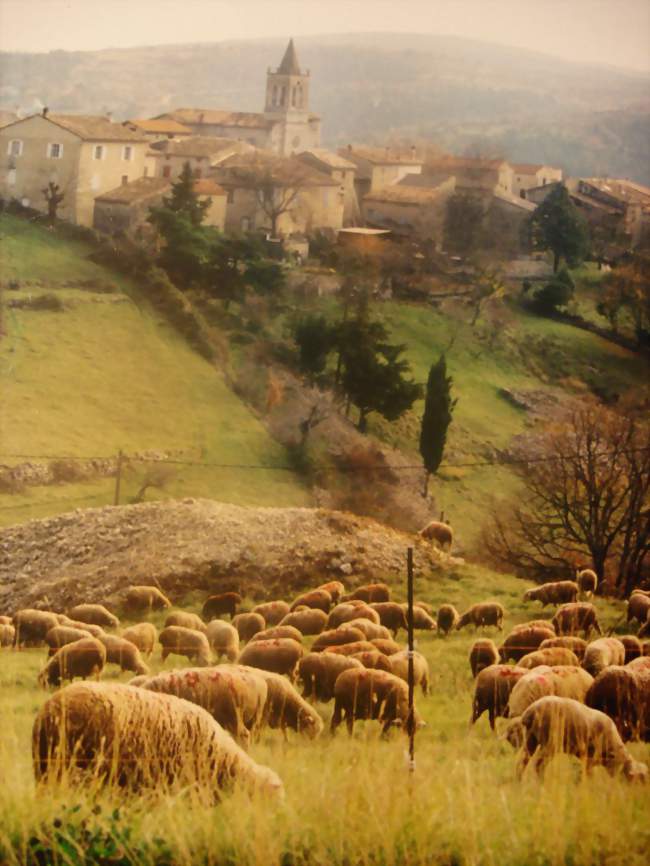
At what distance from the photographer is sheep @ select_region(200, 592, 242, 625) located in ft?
29.2

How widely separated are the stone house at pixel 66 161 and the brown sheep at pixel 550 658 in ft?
20.4

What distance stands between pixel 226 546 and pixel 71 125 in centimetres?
467

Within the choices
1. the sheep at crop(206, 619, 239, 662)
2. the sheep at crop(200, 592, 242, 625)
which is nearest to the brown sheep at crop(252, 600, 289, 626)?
the sheep at crop(200, 592, 242, 625)

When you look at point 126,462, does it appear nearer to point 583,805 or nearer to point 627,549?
point 627,549

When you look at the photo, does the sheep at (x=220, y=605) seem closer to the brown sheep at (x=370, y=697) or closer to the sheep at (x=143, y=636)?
the sheep at (x=143, y=636)

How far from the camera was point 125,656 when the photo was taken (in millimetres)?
7469

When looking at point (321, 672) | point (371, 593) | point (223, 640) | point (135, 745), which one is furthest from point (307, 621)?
point (135, 745)

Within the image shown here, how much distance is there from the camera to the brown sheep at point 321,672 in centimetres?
699

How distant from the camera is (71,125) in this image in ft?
39.0

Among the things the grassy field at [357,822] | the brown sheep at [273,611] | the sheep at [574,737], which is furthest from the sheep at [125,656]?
the sheep at [574,737]

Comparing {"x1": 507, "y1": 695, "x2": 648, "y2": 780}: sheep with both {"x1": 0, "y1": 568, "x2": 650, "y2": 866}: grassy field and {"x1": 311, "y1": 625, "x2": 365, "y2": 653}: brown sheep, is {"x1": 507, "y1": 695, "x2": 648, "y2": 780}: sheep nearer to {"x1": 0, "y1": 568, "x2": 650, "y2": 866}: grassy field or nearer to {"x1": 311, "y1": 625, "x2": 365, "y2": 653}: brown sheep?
{"x1": 0, "y1": 568, "x2": 650, "y2": 866}: grassy field

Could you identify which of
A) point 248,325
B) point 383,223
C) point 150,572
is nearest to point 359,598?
point 150,572

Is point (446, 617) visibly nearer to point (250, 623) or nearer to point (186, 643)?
point (250, 623)

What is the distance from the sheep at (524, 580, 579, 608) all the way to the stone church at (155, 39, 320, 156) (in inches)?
196
